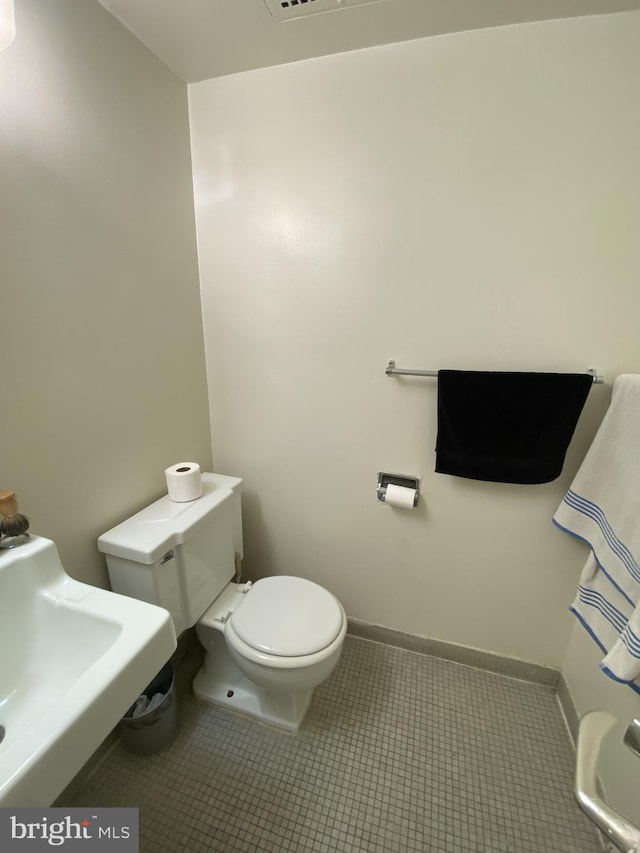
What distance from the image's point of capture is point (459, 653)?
5.18 ft

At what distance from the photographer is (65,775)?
55 cm

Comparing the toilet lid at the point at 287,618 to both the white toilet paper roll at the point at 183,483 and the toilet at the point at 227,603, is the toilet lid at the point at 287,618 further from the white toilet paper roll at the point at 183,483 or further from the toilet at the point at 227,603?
the white toilet paper roll at the point at 183,483

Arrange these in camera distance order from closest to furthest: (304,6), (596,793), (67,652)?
(596,793), (67,652), (304,6)

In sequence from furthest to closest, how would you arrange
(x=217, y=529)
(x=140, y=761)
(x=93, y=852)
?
(x=217, y=529)
(x=140, y=761)
(x=93, y=852)

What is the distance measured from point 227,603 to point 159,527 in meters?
0.47

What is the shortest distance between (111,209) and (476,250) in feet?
3.74

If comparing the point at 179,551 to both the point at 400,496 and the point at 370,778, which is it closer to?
the point at 400,496

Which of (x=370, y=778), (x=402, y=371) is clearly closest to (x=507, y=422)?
(x=402, y=371)

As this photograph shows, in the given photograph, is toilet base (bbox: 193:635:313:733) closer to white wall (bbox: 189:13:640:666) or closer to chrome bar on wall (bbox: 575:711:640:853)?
white wall (bbox: 189:13:640:666)

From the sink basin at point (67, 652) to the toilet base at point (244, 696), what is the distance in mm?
752

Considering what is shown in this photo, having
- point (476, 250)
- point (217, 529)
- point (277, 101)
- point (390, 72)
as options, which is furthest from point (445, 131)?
point (217, 529)

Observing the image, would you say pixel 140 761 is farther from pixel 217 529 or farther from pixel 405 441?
pixel 405 441

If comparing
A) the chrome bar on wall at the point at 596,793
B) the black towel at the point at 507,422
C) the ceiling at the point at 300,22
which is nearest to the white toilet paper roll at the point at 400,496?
the black towel at the point at 507,422

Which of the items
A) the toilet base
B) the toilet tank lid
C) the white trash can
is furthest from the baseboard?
the toilet tank lid
